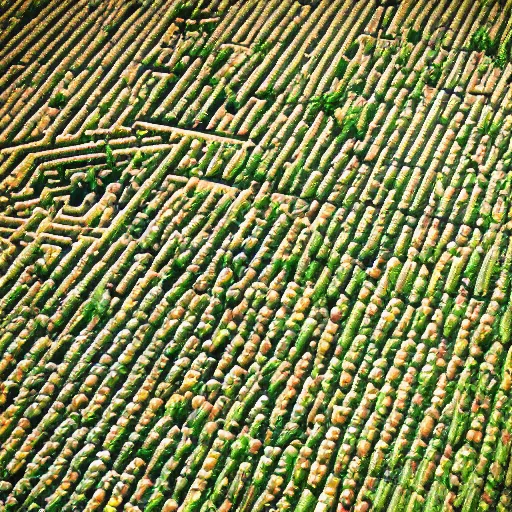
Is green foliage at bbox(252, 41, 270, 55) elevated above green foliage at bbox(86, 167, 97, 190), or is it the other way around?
green foliage at bbox(252, 41, 270, 55)

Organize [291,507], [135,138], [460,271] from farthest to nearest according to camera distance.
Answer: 1. [135,138]
2. [460,271]
3. [291,507]

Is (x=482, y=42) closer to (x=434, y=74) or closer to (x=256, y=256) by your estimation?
(x=434, y=74)

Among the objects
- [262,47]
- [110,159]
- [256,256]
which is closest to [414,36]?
[262,47]

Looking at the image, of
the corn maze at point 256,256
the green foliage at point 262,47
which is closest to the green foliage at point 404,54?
the corn maze at point 256,256

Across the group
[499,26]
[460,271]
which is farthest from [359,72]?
[460,271]

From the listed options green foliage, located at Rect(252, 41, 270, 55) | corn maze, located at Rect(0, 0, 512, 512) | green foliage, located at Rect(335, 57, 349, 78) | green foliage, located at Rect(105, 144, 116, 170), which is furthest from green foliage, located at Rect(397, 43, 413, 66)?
green foliage, located at Rect(105, 144, 116, 170)

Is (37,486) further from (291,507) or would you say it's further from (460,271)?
(460,271)

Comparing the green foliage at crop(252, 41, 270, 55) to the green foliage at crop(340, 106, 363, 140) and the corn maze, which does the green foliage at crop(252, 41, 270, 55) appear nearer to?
the corn maze

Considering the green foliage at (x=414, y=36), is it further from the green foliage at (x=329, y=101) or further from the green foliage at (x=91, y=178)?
the green foliage at (x=91, y=178)
